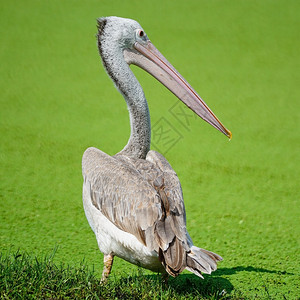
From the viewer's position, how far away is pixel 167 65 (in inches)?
134

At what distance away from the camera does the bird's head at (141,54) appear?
129 inches

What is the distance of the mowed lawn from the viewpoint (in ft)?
12.0

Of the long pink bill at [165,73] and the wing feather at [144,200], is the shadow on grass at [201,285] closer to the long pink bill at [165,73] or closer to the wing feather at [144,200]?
the wing feather at [144,200]

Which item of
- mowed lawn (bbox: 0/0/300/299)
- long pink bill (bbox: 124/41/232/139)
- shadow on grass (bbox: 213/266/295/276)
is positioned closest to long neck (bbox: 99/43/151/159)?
long pink bill (bbox: 124/41/232/139)

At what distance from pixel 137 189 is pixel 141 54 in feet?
3.37

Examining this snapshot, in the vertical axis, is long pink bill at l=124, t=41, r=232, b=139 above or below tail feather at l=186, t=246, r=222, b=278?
above

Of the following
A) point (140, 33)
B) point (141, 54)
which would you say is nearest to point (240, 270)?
point (141, 54)

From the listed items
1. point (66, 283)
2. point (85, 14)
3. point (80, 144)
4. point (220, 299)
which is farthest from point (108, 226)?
point (85, 14)

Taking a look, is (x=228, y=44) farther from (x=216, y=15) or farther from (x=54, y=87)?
(x=54, y=87)

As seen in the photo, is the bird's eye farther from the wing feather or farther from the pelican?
the wing feather

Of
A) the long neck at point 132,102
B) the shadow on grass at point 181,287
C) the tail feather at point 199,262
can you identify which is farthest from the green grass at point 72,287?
the long neck at point 132,102

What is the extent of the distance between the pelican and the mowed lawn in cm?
44

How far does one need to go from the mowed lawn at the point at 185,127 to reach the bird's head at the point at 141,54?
3.43 feet

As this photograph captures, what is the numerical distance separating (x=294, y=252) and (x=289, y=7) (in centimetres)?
589
